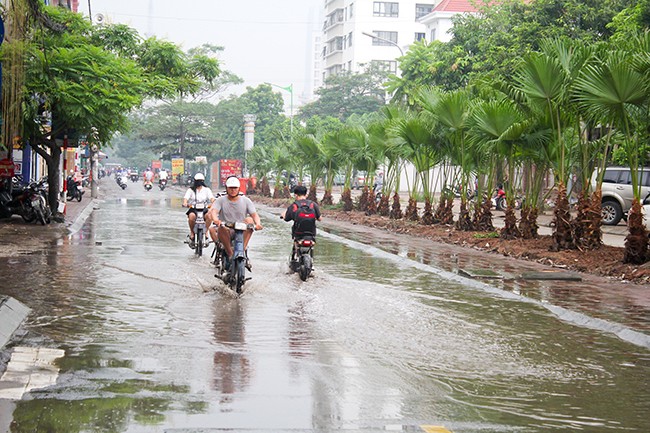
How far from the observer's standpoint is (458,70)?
4684 centimetres

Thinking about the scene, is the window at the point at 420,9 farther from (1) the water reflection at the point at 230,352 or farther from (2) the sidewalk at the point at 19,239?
(1) the water reflection at the point at 230,352

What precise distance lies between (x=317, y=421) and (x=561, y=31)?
31410 millimetres

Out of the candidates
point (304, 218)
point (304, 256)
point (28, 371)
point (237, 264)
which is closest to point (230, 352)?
point (28, 371)

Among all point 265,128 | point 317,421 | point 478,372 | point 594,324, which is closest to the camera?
point 317,421

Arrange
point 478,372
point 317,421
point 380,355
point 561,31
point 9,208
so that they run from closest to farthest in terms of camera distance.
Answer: point 317,421, point 478,372, point 380,355, point 9,208, point 561,31

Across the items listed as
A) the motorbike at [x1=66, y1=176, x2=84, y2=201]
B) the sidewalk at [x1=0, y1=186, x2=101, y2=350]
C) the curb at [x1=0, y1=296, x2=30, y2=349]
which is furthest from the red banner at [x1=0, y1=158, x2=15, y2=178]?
the curb at [x1=0, y1=296, x2=30, y2=349]

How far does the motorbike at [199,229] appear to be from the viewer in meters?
18.7

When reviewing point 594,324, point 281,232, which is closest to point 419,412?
point 594,324

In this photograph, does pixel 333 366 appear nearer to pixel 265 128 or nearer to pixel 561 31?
pixel 561 31

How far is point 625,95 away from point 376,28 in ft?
331

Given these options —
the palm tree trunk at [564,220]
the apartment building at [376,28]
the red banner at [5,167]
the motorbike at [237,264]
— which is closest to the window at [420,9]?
the apartment building at [376,28]

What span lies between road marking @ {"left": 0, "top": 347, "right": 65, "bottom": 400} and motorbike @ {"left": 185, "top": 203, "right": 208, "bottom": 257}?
1025cm

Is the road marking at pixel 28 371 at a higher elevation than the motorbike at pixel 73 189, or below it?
below

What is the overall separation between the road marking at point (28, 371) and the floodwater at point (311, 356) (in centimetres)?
10
